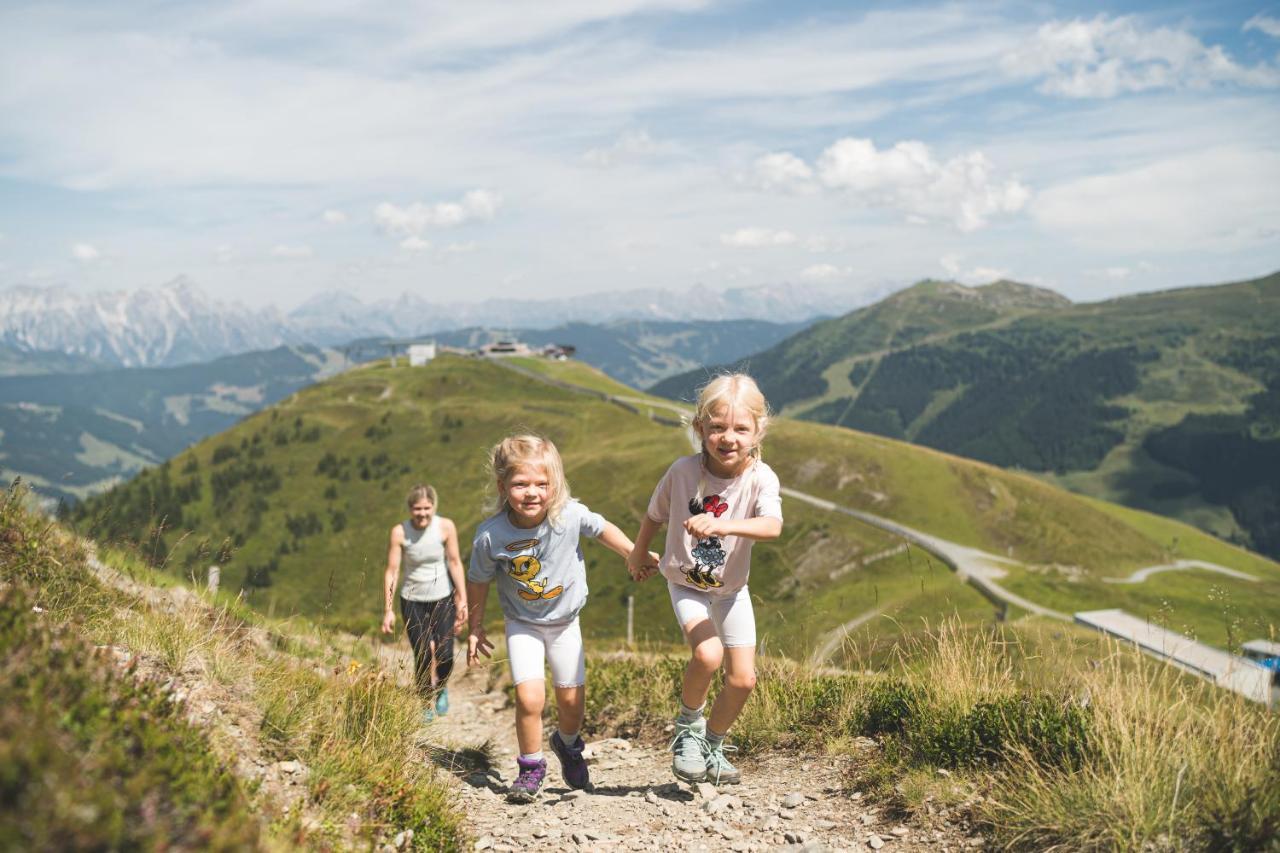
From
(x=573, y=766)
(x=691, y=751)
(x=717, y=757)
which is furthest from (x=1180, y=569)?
(x=573, y=766)

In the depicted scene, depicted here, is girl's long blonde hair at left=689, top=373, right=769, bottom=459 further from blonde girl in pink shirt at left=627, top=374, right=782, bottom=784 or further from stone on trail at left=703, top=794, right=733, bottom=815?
stone on trail at left=703, top=794, right=733, bottom=815

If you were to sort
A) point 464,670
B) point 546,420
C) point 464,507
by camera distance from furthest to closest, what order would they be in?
point 546,420 < point 464,507 < point 464,670

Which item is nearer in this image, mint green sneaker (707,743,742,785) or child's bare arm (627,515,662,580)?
mint green sneaker (707,743,742,785)

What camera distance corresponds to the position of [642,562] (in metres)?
6.70

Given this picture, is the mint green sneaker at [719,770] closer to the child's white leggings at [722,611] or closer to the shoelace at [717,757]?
the shoelace at [717,757]

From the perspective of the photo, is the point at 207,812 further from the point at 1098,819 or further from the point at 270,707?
the point at 1098,819

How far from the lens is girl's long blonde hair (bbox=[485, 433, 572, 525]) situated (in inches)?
250

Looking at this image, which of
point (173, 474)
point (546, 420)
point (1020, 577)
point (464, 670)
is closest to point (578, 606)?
point (464, 670)

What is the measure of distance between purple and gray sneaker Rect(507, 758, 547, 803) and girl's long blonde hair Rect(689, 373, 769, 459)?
10.1 feet

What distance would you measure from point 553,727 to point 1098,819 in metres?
6.05

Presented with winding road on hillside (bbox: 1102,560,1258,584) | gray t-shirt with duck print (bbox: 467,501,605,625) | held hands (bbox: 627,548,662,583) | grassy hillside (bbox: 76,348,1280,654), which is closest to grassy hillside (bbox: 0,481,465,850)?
gray t-shirt with duck print (bbox: 467,501,605,625)

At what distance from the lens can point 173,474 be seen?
5664 inches

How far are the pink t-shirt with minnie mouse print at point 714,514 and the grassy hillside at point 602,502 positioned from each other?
2607 mm

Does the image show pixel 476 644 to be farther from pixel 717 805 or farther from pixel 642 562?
pixel 717 805
